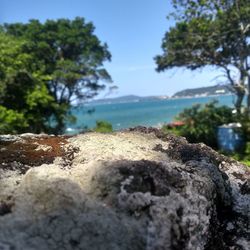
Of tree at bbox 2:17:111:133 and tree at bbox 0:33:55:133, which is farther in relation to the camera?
tree at bbox 2:17:111:133

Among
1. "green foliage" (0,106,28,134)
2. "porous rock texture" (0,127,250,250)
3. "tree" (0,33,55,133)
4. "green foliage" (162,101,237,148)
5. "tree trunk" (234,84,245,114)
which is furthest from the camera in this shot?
"tree trunk" (234,84,245,114)

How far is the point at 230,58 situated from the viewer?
23.0 m

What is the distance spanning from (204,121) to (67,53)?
14.9 m

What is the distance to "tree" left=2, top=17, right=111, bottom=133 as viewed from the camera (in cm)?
2959

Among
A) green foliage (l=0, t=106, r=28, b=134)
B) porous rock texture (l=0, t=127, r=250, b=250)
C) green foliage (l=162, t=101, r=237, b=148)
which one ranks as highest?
porous rock texture (l=0, t=127, r=250, b=250)

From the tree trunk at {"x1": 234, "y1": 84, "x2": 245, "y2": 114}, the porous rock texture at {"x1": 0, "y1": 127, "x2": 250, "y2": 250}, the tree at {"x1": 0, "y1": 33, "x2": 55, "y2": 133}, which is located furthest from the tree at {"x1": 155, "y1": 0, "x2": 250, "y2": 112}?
the porous rock texture at {"x1": 0, "y1": 127, "x2": 250, "y2": 250}

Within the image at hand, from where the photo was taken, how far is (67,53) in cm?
3312

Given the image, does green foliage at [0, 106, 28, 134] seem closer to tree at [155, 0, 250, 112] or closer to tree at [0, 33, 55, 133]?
tree at [0, 33, 55, 133]

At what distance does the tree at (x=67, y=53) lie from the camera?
29.6m

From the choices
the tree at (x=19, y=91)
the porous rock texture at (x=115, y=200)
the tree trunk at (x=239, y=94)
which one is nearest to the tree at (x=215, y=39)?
the tree trunk at (x=239, y=94)

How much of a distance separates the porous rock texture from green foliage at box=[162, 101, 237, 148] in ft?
59.0

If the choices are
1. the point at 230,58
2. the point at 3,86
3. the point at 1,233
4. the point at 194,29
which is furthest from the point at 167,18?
the point at 1,233

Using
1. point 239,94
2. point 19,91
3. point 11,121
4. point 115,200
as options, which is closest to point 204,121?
point 239,94

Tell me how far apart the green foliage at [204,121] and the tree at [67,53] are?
893 cm
